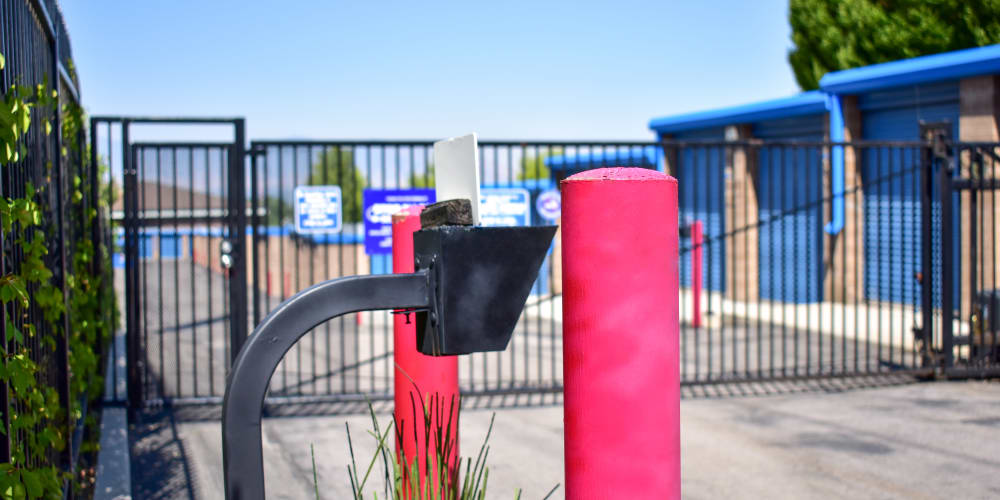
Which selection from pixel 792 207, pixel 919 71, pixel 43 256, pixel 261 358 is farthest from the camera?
pixel 792 207

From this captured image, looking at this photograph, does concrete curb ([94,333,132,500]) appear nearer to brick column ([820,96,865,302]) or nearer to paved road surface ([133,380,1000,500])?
paved road surface ([133,380,1000,500])

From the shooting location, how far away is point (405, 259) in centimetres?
399

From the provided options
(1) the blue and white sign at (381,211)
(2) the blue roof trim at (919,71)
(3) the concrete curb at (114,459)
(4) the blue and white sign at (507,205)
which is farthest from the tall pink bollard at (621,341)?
(2) the blue roof trim at (919,71)

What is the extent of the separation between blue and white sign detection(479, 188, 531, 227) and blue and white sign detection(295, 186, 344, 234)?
1459mm

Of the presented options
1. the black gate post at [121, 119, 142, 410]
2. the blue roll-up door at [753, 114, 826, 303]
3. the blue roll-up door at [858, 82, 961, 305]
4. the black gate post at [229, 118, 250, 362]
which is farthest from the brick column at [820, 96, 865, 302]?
the black gate post at [121, 119, 142, 410]

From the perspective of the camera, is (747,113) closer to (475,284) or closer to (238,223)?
(238,223)

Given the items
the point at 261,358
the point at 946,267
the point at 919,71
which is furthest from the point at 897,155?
the point at 261,358

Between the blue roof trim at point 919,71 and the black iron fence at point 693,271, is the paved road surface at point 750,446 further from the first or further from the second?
the blue roof trim at point 919,71

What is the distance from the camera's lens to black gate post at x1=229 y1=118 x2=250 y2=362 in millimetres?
8258

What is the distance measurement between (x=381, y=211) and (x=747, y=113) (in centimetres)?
1257

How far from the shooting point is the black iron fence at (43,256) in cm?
274

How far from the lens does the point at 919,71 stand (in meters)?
15.0

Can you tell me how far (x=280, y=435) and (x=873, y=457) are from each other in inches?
178

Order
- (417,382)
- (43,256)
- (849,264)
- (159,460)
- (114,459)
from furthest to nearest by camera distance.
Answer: (849,264) < (159,460) < (114,459) < (43,256) < (417,382)
